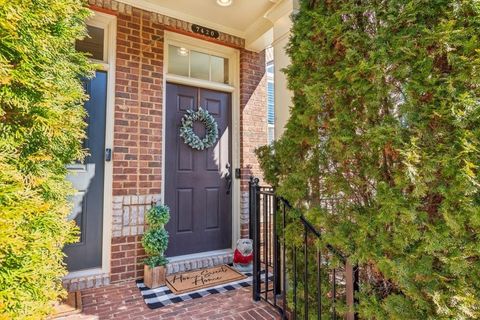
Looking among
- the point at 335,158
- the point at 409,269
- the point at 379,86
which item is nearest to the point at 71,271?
the point at 335,158

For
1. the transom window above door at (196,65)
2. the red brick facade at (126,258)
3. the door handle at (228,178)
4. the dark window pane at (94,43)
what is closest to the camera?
the red brick facade at (126,258)

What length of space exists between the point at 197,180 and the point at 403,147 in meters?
2.44

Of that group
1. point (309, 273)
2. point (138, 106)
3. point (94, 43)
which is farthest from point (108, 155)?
point (309, 273)

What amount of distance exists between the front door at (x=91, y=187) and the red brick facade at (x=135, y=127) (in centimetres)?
15

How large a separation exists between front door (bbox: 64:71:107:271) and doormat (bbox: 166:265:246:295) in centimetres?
79

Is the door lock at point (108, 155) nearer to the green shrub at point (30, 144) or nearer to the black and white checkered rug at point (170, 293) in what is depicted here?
the black and white checkered rug at point (170, 293)

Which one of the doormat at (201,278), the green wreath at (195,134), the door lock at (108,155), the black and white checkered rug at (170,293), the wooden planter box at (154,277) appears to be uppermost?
the green wreath at (195,134)

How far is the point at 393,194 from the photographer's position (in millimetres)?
1149

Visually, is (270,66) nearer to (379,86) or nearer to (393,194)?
(379,86)

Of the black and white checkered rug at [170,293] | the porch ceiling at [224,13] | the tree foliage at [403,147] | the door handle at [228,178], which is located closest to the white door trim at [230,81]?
the door handle at [228,178]

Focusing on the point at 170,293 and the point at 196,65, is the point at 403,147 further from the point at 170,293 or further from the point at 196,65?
the point at 196,65

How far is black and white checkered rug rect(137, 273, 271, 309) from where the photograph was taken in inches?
90.4

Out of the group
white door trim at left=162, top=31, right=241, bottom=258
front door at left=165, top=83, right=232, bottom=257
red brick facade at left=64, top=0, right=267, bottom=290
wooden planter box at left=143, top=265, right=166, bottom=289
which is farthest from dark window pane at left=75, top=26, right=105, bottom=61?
wooden planter box at left=143, top=265, right=166, bottom=289

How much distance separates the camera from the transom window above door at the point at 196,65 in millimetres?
3254
